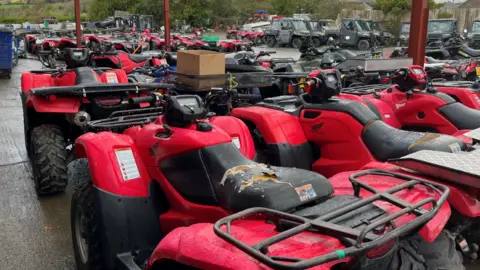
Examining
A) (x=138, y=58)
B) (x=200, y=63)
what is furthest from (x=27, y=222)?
(x=138, y=58)

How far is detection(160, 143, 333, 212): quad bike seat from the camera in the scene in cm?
237

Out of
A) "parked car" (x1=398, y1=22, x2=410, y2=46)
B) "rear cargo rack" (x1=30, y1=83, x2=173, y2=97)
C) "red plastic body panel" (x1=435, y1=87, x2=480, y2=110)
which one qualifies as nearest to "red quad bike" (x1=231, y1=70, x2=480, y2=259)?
"rear cargo rack" (x1=30, y1=83, x2=173, y2=97)

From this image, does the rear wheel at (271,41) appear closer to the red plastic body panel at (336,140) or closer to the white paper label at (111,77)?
the white paper label at (111,77)

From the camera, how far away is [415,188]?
8.23 ft

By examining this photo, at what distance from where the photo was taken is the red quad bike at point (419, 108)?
4.62 meters

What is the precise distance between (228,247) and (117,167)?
1.42m

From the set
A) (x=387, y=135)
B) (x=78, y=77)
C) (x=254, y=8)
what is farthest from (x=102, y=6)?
(x=387, y=135)

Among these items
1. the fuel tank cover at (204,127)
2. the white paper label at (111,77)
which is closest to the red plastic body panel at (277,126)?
the fuel tank cover at (204,127)

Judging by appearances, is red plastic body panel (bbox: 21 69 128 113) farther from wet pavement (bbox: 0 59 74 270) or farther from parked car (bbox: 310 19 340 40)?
parked car (bbox: 310 19 340 40)

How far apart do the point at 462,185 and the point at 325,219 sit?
43.7 inches

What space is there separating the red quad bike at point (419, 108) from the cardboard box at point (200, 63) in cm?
179

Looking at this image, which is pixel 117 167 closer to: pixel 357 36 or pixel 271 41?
pixel 357 36

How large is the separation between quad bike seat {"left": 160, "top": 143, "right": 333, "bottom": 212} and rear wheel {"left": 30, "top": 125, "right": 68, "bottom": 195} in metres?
2.68

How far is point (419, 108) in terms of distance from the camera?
479 cm
